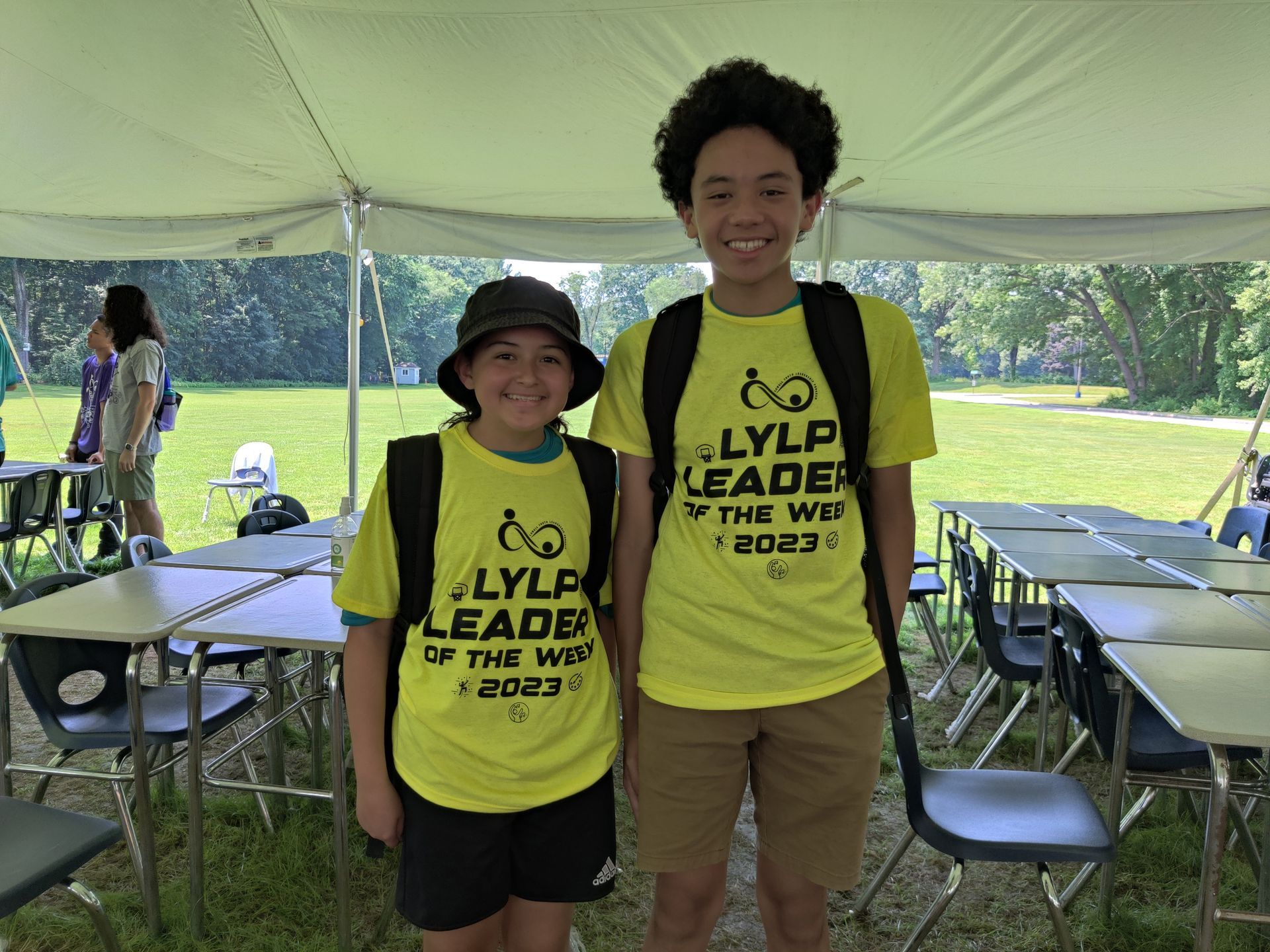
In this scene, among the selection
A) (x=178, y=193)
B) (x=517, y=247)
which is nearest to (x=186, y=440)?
(x=178, y=193)

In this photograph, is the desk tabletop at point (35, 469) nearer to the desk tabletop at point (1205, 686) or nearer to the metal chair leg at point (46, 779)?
the metal chair leg at point (46, 779)

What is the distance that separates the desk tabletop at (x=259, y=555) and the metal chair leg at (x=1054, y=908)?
229 cm

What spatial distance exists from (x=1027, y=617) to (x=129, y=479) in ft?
16.7

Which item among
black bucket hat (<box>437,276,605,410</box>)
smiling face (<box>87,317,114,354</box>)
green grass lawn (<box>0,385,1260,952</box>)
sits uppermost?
smiling face (<box>87,317,114,354</box>)

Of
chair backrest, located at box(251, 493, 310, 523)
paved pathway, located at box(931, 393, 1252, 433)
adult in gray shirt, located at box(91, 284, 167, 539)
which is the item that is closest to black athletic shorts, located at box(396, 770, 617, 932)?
chair backrest, located at box(251, 493, 310, 523)

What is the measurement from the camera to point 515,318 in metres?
1.19

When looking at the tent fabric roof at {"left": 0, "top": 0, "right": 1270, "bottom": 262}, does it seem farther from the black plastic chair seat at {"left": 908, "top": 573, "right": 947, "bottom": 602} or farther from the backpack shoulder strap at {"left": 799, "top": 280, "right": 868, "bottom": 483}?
the backpack shoulder strap at {"left": 799, "top": 280, "right": 868, "bottom": 483}

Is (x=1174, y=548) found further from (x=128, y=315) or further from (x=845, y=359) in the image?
(x=128, y=315)

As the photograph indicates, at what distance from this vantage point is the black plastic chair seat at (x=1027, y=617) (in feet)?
11.1

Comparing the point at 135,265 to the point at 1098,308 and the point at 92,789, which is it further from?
the point at 1098,308

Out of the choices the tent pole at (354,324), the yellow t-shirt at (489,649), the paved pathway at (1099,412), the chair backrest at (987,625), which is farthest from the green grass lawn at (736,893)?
the paved pathway at (1099,412)

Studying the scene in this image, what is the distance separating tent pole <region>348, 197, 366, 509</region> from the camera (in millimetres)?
4480

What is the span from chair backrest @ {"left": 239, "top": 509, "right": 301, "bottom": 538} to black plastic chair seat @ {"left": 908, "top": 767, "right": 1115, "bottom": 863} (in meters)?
3.03

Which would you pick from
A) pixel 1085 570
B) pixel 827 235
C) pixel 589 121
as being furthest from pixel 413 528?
pixel 827 235
